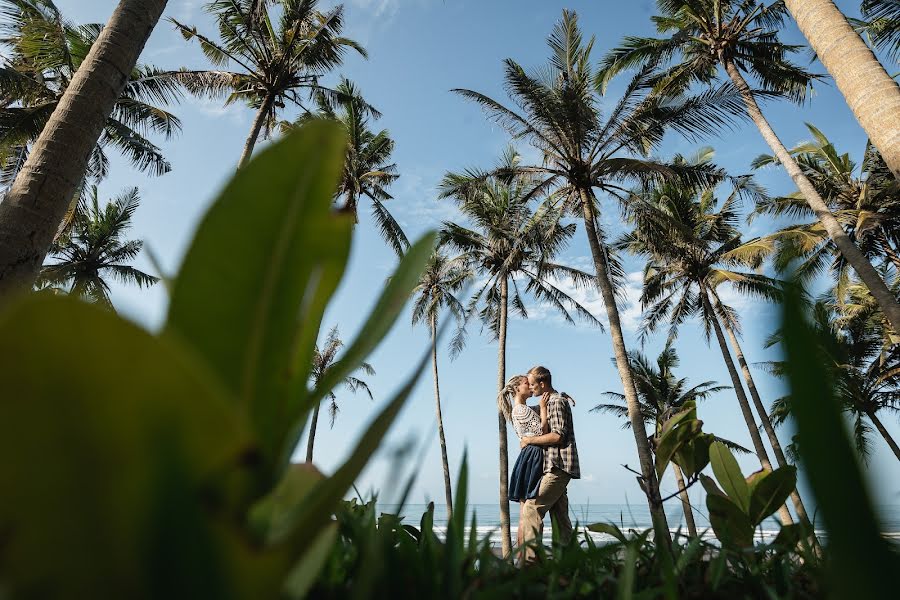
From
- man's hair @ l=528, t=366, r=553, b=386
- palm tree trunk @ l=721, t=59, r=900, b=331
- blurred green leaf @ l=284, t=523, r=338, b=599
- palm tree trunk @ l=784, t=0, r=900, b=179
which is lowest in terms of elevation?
blurred green leaf @ l=284, t=523, r=338, b=599

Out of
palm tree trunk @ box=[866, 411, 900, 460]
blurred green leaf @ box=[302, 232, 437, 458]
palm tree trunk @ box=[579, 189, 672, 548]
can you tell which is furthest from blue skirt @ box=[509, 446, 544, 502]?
palm tree trunk @ box=[866, 411, 900, 460]

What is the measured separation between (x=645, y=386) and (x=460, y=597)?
2236 cm

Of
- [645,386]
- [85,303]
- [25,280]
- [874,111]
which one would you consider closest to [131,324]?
[85,303]

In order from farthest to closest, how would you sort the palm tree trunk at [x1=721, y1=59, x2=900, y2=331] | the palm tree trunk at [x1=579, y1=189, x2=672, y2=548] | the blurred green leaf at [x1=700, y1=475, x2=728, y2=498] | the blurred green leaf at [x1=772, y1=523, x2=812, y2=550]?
the palm tree trunk at [x1=579, y1=189, x2=672, y2=548]
the palm tree trunk at [x1=721, y1=59, x2=900, y2=331]
the blurred green leaf at [x1=700, y1=475, x2=728, y2=498]
the blurred green leaf at [x1=772, y1=523, x2=812, y2=550]

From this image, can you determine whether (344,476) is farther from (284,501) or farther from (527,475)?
(527,475)

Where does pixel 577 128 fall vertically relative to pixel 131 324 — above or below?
above

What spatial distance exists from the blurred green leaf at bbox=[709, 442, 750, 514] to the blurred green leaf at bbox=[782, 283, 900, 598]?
990 millimetres

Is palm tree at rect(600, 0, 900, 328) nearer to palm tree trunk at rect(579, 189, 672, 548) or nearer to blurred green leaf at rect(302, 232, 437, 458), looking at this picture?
palm tree trunk at rect(579, 189, 672, 548)

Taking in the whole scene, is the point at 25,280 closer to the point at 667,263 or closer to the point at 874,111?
the point at 874,111

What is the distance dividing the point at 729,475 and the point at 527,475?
246cm

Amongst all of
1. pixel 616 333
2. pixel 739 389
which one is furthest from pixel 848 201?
pixel 616 333

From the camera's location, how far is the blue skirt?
3.28m

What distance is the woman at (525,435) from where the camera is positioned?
3.30 m

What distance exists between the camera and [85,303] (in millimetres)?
168
